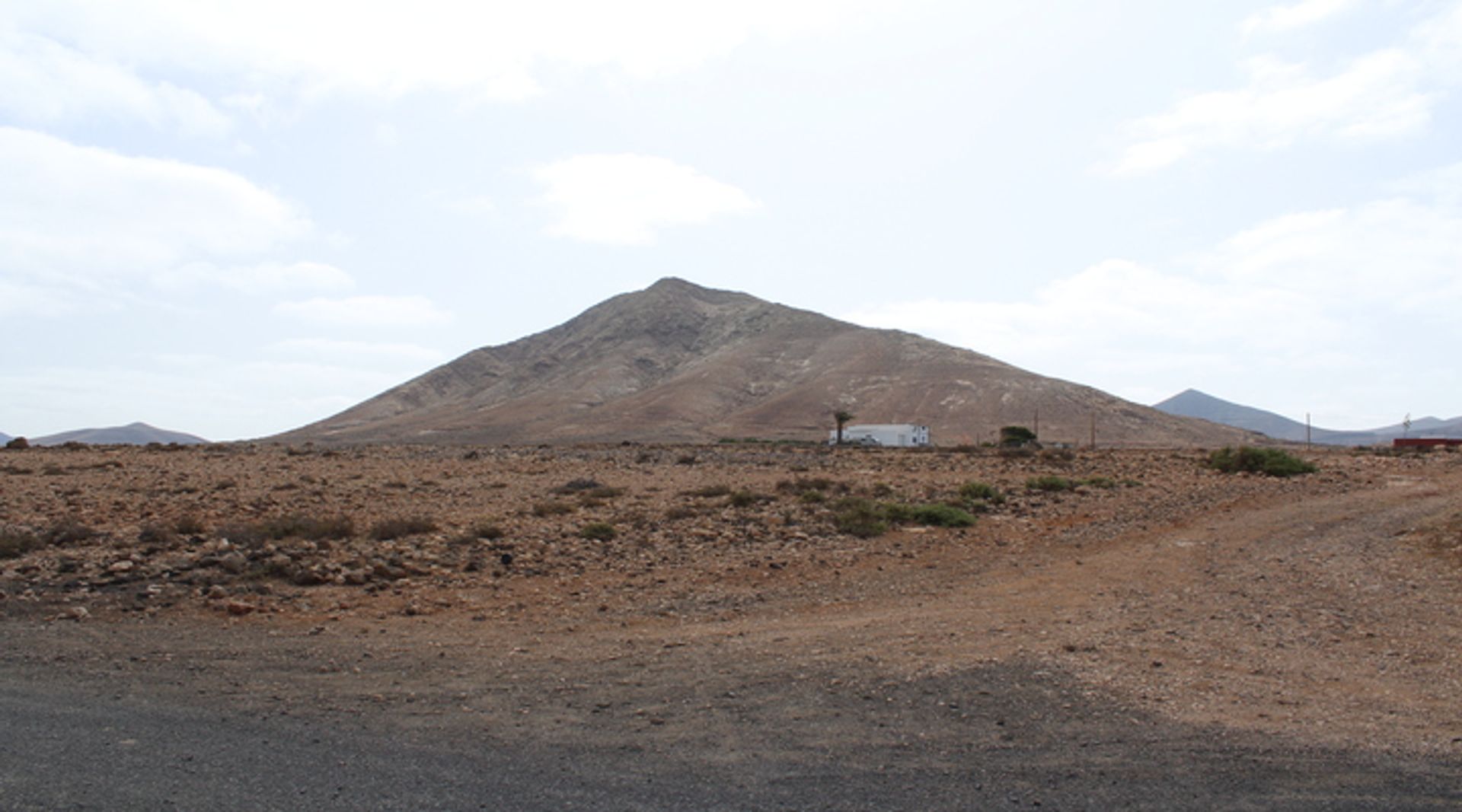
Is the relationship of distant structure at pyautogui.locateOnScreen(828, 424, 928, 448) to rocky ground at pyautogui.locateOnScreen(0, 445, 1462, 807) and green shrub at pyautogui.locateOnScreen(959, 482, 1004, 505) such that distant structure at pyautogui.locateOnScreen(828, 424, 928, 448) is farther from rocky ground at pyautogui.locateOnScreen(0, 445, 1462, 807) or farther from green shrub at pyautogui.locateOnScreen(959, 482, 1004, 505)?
rocky ground at pyautogui.locateOnScreen(0, 445, 1462, 807)

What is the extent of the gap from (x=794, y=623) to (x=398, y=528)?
27.9 feet

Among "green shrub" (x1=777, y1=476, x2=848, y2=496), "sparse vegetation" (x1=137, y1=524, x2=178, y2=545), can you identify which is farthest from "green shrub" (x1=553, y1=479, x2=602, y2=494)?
"sparse vegetation" (x1=137, y1=524, x2=178, y2=545)

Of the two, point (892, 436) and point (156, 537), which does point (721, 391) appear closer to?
point (892, 436)

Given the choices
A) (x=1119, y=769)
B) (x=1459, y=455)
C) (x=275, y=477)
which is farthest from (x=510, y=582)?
(x=1459, y=455)

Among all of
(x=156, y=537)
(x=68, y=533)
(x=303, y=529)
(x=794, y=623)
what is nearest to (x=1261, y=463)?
(x=794, y=623)

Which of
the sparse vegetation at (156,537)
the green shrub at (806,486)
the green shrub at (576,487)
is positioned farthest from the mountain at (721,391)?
the sparse vegetation at (156,537)

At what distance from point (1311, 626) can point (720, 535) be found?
30.5 ft

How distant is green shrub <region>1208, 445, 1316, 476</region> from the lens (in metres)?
32.7

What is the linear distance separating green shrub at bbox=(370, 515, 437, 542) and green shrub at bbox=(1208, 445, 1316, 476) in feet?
94.1

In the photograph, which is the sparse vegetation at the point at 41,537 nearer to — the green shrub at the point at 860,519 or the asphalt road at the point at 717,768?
the asphalt road at the point at 717,768

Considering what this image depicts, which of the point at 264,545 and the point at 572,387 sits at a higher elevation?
the point at 572,387

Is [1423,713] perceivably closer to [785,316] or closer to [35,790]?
[35,790]

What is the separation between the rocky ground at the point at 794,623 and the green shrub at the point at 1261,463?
10.2 m

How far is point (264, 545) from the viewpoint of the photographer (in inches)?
552
